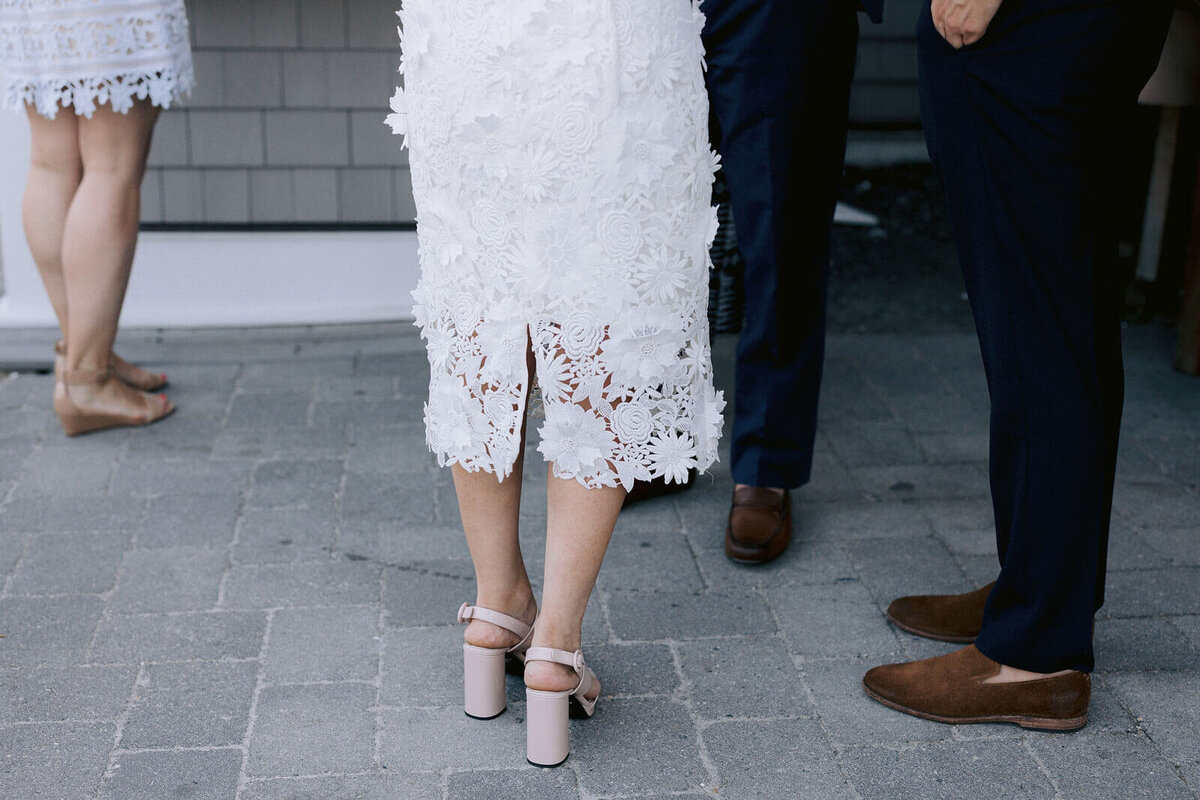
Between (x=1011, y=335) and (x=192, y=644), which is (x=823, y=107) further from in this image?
(x=192, y=644)

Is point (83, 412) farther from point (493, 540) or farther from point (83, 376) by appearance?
point (493, 540)

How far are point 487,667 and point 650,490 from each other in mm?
982

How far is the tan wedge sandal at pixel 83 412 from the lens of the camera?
315cm

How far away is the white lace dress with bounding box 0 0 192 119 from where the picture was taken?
2.90 meters

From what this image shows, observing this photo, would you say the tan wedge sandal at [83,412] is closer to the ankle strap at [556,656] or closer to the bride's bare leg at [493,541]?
the bride's bare leg at [493,541]

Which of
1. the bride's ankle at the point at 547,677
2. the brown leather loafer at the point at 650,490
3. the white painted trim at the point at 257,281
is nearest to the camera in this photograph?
the bride's ankle at the point at 547,677

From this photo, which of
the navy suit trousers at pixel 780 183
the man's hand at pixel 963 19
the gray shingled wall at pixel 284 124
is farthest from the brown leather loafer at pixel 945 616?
the gray shingled wall at pixel 284 124

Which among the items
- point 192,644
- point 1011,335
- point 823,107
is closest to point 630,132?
point 1011,335

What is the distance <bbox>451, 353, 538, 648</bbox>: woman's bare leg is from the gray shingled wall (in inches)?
94.6

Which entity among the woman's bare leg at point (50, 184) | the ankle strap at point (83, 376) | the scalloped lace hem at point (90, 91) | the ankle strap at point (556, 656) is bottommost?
the ankle strap at point (83, 376)

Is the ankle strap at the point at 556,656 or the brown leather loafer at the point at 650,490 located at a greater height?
the ankle strap at the point at 556,656

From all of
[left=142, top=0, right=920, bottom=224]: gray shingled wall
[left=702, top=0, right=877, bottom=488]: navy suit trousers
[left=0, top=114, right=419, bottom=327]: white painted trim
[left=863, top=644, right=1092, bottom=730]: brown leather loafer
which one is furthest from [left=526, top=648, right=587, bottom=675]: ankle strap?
[left=142, top=0, right=920, bottom=224]: gray shingled wall

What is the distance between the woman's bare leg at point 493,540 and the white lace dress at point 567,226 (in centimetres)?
7

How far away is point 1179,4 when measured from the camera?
327 cm
